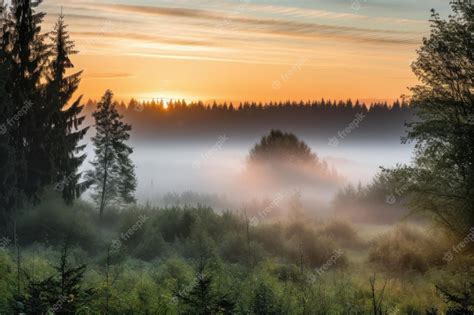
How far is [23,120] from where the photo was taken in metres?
37.4

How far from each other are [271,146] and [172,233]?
90.7 ft

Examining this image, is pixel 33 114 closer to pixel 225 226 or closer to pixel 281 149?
pixel 225 226

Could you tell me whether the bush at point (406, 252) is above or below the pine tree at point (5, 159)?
below

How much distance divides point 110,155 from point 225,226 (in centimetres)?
1685

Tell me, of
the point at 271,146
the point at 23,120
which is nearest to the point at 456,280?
the point at 23,120

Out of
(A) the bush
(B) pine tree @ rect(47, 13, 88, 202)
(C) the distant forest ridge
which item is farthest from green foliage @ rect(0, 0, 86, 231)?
(C) the distant forest ridge

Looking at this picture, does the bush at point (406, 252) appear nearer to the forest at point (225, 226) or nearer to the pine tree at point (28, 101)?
the forest at point (225, 226)

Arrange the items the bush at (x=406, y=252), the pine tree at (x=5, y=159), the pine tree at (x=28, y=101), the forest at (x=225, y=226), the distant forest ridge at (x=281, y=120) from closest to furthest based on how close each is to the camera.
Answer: the forest at (x=225, y=226)
the bush at (x=406, y=252)
the pine tree at (x=5, y=159)
the pine tree at (x=28, y=101)
the distant forest ridge at (x=281, y=120)

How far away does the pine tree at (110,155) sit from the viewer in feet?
160

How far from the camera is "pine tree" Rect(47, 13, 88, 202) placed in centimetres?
4062

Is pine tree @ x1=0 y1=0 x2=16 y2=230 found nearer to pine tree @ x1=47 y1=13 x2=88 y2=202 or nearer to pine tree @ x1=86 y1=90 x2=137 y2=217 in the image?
pine tree @ x1=47 y1=13 x2=88 y2=202

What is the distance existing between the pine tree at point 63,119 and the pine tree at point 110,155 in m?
4.56

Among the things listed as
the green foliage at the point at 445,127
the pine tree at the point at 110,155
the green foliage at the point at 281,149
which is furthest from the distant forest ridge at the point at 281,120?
the green foliage at the point at 445,127

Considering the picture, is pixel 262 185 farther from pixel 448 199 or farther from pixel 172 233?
pixel 448 199
